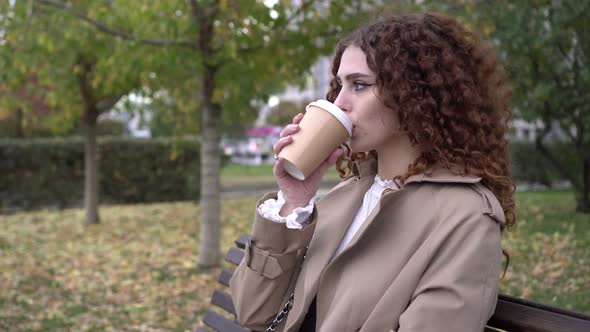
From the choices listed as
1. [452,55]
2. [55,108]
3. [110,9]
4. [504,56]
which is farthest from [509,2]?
[55,108]

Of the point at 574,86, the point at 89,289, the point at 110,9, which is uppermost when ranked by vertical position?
the point at 110,9

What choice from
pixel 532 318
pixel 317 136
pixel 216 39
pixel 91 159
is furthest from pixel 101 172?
pixel 532 318

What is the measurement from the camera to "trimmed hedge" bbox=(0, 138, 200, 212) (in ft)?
41.9

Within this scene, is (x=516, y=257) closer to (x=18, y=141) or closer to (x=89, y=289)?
(x=89, y=289)

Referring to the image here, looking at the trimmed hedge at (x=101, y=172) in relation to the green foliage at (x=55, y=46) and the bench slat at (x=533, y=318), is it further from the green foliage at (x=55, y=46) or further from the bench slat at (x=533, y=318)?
the bench slat at (x=533, y=318)

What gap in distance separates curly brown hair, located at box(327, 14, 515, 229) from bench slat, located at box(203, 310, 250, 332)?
1244 mm

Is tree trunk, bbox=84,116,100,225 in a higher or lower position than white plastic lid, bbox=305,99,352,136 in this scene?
lower

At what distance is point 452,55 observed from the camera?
1.75 meters

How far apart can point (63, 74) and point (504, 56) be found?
6120mm

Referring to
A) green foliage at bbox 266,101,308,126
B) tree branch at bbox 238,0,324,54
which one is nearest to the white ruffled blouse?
tree branch at bbox 238,0,324,54

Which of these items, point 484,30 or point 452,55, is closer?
point 452,55

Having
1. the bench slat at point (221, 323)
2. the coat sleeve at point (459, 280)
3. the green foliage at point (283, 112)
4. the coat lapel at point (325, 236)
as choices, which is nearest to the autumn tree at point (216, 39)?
the bench slat at point (221, 323)

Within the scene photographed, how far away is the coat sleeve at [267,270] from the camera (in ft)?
6.19

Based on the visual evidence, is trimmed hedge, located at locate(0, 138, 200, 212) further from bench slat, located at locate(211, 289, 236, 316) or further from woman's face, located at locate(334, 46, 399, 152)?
woman's face, located at locate(334, 46, 399, 152)
